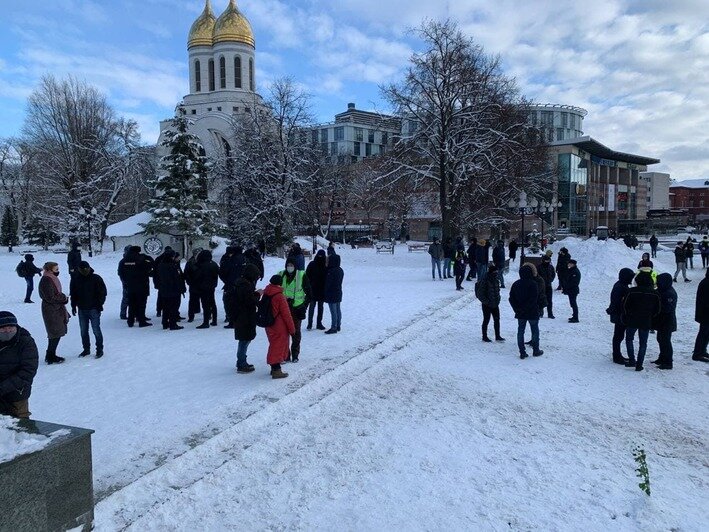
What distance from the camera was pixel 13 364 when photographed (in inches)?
168

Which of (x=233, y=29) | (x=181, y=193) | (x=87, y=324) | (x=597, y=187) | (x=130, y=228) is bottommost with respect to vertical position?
(x=87, y=324)

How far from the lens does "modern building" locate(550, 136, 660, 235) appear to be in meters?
74.6

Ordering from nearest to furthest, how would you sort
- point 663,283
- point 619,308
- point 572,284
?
point 663,283 < point 619,308 < point 572,284

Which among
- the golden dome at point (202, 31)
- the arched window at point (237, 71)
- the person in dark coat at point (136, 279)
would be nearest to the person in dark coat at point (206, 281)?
the person in dark coat at point (136, 279)

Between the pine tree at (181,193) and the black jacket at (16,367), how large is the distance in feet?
88.5

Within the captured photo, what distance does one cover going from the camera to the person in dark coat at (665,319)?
24.8 ft

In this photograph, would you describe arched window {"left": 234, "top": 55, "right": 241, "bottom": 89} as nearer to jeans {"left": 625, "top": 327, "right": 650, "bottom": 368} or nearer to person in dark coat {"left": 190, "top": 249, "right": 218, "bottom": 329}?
person in dark coat {"left": 190, "top": 249, "right": 218, "bottom": 329}

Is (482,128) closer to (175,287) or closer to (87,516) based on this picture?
(175,287)

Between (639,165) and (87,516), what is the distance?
111677 mm

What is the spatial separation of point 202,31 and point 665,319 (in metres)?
58.9

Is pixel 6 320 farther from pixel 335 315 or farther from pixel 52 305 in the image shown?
pixel 335 315

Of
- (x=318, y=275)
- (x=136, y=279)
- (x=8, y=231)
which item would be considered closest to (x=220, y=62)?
(x=8, y=231)

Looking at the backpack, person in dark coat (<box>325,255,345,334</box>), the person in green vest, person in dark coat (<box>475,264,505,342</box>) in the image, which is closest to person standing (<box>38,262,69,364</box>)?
the backpack

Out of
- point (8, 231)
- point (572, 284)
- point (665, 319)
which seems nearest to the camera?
point (665, 319)
